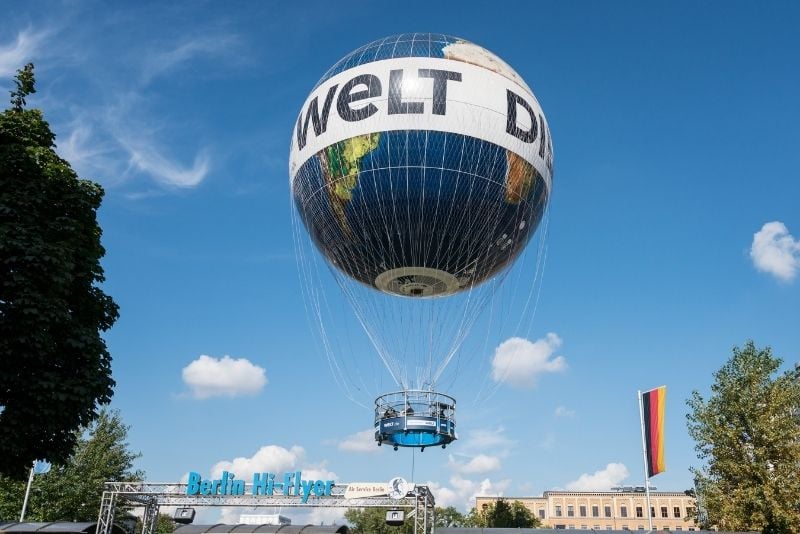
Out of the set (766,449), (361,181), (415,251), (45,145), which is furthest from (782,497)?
(45,145)

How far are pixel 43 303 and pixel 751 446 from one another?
2676 cm

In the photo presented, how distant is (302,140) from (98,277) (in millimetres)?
11253

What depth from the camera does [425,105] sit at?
77.6 feet

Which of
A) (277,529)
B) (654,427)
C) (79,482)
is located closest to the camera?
(654,427)

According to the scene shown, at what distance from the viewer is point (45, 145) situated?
17.0m

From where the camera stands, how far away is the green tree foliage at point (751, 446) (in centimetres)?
2619

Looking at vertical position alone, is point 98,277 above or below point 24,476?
above

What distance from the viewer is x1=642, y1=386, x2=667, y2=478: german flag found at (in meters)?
25.2

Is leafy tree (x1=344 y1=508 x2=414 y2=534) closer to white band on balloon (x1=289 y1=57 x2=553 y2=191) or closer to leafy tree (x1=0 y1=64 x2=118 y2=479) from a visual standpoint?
white band on balloon (x1=289 y1=57 x2=553 y2=191)

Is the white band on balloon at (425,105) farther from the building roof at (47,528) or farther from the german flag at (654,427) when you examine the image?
the building roof at (47,528)

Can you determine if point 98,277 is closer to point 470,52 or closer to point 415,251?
point 415,251

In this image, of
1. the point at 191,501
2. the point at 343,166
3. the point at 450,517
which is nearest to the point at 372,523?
the point at 450,517

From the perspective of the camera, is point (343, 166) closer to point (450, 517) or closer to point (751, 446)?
point (751, 446)

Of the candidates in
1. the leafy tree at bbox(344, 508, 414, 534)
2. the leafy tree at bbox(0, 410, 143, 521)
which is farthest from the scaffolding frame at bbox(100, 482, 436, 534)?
the leafy tree at bbox(344, 508, 414, 534)
